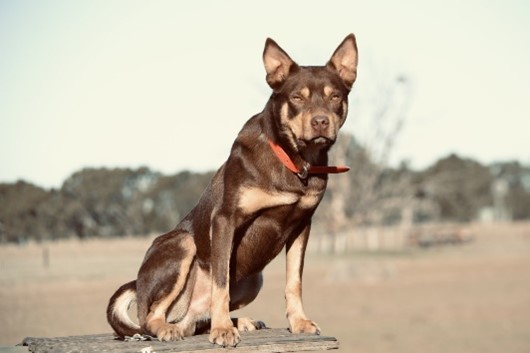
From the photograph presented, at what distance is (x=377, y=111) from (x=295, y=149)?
126 ft

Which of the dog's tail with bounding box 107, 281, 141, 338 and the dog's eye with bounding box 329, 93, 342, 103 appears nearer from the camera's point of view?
the dog's eye with bounding box 329, 93, 342, 103

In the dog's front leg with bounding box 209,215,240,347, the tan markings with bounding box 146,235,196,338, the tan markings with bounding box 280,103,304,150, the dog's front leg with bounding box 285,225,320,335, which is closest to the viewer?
the tan markings with bounding box 280,103,304,150

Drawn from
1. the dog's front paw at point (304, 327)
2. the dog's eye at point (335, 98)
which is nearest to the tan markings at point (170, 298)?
the dog's front paw at point (304, 327)

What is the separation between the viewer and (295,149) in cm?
623

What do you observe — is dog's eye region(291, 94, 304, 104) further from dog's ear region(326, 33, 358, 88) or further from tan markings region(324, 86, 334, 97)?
dog's ear region(326, 33, 358, 88)

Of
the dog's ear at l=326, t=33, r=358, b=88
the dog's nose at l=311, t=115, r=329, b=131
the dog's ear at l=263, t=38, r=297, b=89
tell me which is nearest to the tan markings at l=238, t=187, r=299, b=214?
the dog's nose at l=311, t=115, r=329, b=131

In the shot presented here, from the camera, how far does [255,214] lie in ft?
20.6

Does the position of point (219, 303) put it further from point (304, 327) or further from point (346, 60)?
point (346, 60)

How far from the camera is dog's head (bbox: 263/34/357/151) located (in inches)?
237

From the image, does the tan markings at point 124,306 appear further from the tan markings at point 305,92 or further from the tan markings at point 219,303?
the tan markings at point 305,92

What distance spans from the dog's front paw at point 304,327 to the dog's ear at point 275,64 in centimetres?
187

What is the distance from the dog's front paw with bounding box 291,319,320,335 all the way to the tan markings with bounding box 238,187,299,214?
1.04m

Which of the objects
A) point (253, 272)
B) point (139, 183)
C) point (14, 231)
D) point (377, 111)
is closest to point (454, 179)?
point (377, 111)

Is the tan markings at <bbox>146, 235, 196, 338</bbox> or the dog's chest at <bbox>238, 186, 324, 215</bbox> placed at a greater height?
the dog's chest at <bbox>238, 186, 324, 215</bbox>
